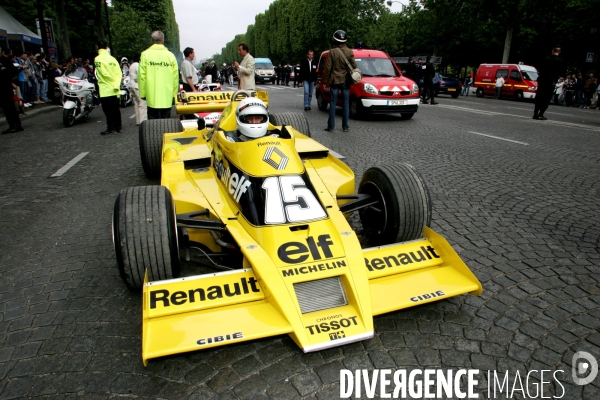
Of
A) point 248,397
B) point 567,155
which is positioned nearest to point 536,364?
point 248,397

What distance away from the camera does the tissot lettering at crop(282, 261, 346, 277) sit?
2506 millimetres

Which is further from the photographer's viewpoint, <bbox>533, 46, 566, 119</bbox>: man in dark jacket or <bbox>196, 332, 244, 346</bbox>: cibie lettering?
<bbox>533, 46, 566, 119</bbox>: man in dark jacket

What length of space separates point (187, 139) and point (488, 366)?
408 cm

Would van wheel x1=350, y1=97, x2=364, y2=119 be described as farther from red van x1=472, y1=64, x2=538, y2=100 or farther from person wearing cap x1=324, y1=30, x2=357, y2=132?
red van x1=472, y1=64, x2=538, y2=100

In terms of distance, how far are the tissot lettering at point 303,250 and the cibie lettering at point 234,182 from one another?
0.66 meters

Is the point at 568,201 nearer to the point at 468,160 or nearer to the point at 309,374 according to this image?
the point at 468,160

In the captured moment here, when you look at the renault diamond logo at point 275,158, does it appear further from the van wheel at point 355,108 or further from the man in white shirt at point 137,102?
the van wheel at point 355,108

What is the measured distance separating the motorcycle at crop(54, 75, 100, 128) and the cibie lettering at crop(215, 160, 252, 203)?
30.0ft

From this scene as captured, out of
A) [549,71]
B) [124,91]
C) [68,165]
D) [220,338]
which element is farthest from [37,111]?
[549,71]

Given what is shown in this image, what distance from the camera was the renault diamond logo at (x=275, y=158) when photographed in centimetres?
315

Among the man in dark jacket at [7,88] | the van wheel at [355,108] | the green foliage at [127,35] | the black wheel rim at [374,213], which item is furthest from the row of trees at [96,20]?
the black wheel rim at [374,213]

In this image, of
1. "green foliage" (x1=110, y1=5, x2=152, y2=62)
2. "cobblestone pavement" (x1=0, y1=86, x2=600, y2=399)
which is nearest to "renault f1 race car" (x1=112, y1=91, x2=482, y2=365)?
"cobblestone pavement" (x1=0, y1=86, x2=600, y2=399)

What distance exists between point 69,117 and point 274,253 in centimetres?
1051

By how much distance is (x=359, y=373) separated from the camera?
2293 millimetres
